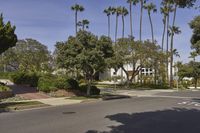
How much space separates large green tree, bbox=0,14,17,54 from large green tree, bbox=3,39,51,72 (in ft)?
89.3

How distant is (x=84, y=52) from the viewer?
27.5 metres

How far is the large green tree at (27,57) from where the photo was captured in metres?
60.6

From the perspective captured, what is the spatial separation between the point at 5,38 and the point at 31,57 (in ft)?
98.8

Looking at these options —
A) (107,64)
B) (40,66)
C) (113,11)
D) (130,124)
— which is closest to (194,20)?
(107,64)

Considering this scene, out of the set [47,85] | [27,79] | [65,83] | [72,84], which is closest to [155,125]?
[65,83]

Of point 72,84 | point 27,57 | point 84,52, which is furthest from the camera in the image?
point 27,57

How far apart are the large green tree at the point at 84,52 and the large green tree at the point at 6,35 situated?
17.9 feet

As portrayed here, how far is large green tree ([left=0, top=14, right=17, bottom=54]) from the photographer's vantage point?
3092cm

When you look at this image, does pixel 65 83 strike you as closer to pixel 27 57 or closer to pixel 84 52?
pixel 84 52

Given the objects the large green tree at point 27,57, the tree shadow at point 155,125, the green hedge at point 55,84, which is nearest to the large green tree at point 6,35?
the green hedge at point 55,84

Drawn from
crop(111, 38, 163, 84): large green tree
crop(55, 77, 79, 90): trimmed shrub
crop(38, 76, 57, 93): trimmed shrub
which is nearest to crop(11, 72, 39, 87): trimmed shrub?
crop(38, 76, 57, 93): trimmed shrub

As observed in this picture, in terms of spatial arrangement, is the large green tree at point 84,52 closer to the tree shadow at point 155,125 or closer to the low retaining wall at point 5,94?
the low retaining wall at point 5,94

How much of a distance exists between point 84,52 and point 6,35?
8665 millimetres

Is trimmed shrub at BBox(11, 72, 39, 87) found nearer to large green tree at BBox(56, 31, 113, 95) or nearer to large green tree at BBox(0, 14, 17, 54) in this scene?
large green tree at BBox(0, 14, 17, 54)
